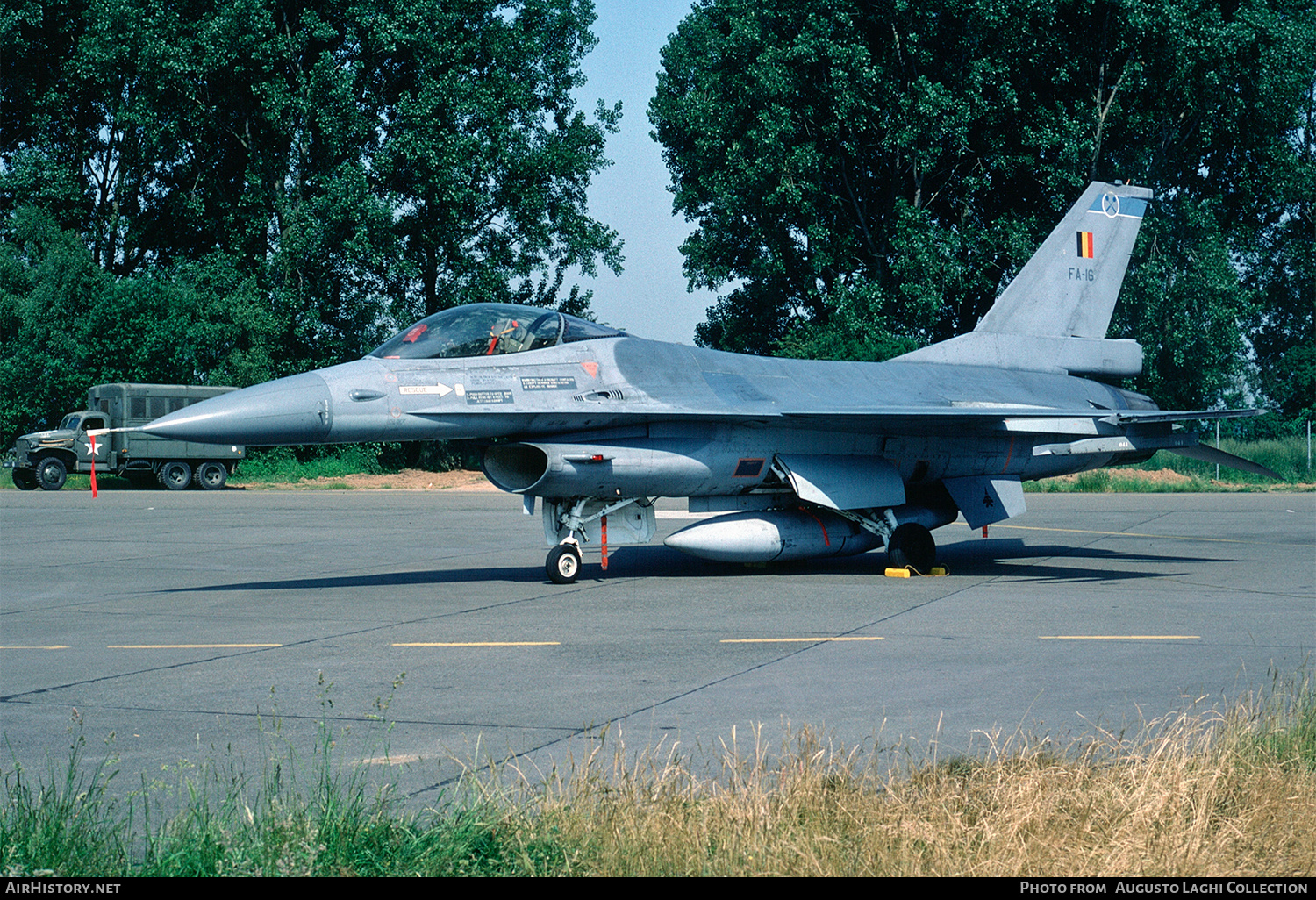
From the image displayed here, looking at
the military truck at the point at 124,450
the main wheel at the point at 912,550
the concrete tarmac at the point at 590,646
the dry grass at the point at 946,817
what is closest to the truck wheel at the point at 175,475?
the military truck at the point at 124,450

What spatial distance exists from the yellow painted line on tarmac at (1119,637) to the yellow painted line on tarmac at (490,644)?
379 cm

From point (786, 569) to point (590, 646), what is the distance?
6.24 m

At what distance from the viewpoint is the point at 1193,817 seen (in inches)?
167

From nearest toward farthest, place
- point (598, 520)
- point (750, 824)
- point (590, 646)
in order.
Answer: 1. point (750, 824)
2. point (590, 646)
3. point (598, 520)

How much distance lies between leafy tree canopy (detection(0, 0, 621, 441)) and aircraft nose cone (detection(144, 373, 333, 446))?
1232 inches

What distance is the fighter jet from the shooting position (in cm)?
1183

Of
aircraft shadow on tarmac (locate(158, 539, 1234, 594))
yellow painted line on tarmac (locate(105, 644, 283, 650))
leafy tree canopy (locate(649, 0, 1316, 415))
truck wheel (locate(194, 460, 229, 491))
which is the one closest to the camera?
yellow painted line on tarmac (locate(105, 644, 283, 650))

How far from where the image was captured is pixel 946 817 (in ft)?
13.6

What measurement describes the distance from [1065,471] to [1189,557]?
6.33 ft

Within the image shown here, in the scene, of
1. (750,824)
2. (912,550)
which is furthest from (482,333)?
(750,824)

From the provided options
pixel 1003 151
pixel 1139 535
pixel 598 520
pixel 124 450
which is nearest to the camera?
pixel 598 520

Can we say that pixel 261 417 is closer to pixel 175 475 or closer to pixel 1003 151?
pixel 175 475

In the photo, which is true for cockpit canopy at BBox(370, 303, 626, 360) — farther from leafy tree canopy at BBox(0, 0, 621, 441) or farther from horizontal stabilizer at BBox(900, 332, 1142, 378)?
leafy tree canopy at BBox(0, 0, 621, 441)

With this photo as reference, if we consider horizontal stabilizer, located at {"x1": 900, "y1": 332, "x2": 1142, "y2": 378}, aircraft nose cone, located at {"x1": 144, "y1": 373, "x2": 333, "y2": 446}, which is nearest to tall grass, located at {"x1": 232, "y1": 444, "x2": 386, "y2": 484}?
horizontal stabilizer, located at {"x1": 900, "y1": 332, "x2": 1142, "y2": 378}
